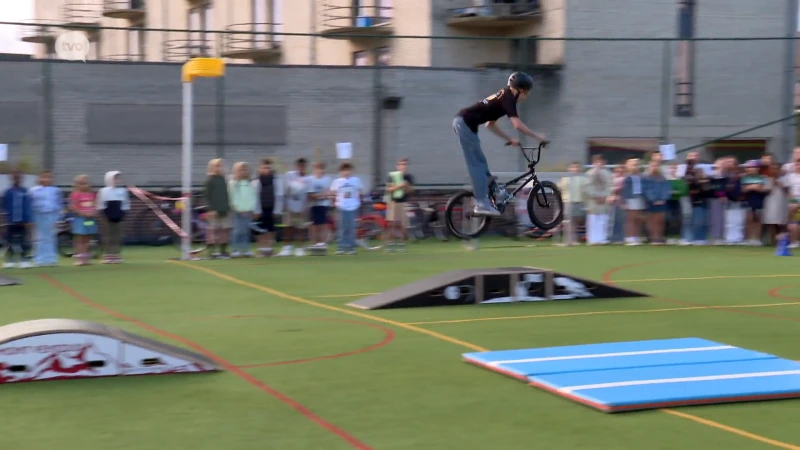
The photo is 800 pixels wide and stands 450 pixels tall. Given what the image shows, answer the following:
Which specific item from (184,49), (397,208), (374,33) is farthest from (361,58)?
(397,208)

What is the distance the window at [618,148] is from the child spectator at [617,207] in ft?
21.6

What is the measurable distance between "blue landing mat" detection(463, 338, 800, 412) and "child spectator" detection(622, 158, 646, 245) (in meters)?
12.1

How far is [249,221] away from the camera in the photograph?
2016 centimetres

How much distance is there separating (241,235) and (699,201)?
935 centimetres

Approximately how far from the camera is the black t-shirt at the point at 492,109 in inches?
447

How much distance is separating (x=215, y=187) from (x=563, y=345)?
1003 cm

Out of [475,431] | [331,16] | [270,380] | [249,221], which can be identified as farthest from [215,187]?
[331,16]

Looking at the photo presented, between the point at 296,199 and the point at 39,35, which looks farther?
the point at 39,35

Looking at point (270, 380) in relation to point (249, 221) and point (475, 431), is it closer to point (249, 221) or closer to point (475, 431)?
point (475, 431)

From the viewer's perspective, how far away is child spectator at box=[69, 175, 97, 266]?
1864 cm

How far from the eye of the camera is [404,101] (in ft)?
92.7

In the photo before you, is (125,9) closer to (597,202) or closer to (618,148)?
(618,148)

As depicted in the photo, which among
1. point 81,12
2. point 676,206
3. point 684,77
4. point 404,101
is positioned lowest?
point 676,206

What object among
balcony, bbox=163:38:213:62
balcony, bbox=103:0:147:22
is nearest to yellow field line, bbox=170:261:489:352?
balcony, bbox=163:38:213:62
